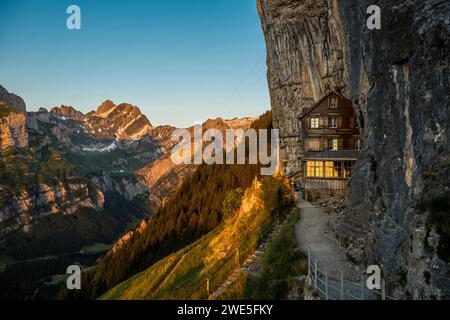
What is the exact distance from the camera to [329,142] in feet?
151

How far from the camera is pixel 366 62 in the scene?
25.9m

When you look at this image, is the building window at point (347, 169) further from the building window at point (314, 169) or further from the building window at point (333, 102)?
the building window at point (333, 102)

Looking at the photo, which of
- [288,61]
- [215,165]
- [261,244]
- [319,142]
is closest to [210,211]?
[215,165]

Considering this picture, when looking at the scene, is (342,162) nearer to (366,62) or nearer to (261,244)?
(261,244)

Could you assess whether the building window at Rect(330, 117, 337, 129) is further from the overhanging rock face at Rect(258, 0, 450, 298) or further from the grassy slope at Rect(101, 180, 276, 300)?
the overhanging rock face at Rect(258, 0, 450, 298)

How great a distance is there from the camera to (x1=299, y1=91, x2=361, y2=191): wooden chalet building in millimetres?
42969

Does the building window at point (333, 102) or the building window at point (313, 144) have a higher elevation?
the building window at point (333, 102)

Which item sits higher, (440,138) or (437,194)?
(440,138)

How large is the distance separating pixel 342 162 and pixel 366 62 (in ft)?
61.6

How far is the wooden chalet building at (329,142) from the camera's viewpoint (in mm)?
42969

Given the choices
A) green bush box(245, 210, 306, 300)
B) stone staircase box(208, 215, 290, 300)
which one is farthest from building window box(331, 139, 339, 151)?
green bush box(245, 210, 306, 300)

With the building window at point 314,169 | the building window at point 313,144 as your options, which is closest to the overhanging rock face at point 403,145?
the building window at point 314,169

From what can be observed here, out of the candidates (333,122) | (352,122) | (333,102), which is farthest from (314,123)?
(352,122)

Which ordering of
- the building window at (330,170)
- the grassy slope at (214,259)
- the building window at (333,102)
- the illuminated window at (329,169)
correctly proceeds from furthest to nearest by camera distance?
the building window at (333,102), the illuminated window at (329,169), the building window at (330,170), the grassy slope at (214,259)
